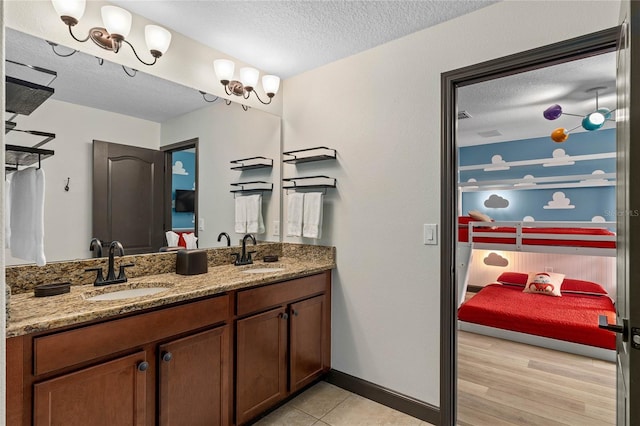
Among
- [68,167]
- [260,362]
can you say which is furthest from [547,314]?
[68,167]

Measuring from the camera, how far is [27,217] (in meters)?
1.35

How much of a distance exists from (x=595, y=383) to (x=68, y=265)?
140 inches

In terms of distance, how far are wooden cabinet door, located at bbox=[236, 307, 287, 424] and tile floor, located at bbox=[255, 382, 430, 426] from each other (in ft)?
0.48

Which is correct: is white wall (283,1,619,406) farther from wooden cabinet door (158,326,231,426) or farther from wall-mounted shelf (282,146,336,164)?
wooden cabinet door (158,326,231,426)

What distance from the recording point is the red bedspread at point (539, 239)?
400 centimetres

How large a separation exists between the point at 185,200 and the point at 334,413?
1684 millimetres

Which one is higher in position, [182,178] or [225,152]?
[225,152]

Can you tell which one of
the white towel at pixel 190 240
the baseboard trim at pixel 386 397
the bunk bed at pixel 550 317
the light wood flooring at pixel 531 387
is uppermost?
the white towel at pixel 190 240

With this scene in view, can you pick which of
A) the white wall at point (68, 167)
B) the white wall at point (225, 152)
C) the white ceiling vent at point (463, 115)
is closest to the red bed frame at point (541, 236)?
the white ceiling vent at point (463, 115)

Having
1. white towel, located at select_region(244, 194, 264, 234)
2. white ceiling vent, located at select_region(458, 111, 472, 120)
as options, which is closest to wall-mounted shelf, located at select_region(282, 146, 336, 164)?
white towel, located at select_region(244, 194, 264, 234)

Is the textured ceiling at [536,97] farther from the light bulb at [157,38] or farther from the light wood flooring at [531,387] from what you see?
the light bulb at [157,38]

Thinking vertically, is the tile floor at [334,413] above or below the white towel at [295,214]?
below

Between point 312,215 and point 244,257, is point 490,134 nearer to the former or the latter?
point 312,215

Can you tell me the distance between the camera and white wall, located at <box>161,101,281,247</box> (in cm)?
232
